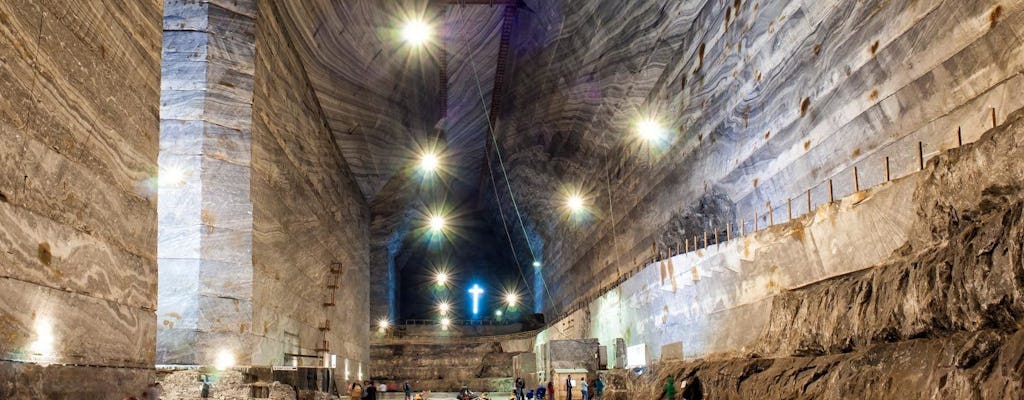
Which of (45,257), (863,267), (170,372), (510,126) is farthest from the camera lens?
(510,126)

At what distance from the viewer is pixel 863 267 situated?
326 inches

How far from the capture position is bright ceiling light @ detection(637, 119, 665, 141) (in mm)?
18531

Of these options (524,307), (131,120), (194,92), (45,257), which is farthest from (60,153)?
(524,307)

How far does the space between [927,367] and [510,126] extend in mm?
20938

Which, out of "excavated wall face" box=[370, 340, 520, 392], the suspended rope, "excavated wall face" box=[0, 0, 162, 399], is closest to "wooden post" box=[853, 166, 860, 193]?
"excavated wall face" box=[0, 0, 162, 399]

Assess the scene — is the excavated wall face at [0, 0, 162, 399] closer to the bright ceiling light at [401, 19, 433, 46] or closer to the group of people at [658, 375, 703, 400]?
the group of people at [658, 375, 703, 400]

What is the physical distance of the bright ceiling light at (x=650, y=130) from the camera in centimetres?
1853

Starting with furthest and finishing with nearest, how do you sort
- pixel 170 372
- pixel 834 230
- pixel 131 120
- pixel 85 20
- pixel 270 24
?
pixel 270 24, pixel 170 372, pixel 834 230, pixel 131 120, pixel 85 20

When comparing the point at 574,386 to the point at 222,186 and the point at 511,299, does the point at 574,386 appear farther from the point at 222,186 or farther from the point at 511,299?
the point at 511,299

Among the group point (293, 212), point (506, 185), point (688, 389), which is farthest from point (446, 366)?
point (688, 389)

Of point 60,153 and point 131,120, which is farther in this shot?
point 131,120

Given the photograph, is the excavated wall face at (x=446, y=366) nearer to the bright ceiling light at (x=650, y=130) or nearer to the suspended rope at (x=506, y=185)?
the suspended rope at (x=506, y=185)

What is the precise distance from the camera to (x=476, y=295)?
4753cm

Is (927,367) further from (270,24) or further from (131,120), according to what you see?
(270,24)
